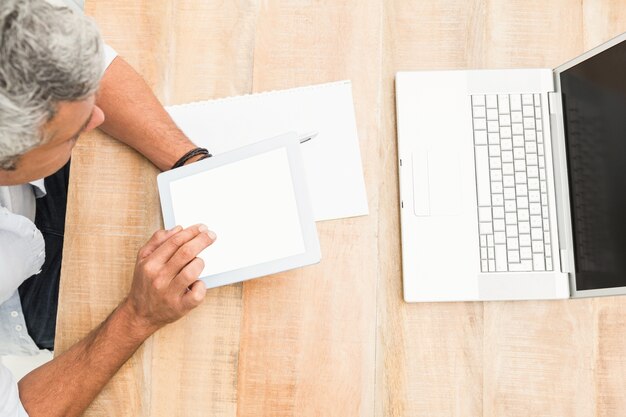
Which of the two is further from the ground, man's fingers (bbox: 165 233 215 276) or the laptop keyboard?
man's fingers (bbox: 165 233 215 276)

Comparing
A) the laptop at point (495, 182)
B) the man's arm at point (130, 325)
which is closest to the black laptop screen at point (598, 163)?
the laptop at point (495, 182)

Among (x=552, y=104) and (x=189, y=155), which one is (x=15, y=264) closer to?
(x=189, y=155)

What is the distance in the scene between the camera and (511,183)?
0.84 metres

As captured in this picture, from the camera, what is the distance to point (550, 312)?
0.84m

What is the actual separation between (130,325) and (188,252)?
163 mm

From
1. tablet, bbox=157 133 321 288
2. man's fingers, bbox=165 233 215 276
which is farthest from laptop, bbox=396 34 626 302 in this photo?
man's fingers, bbox=165 233 215 276

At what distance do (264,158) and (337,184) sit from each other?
0.15 m

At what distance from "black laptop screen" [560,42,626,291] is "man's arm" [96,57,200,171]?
59 cm

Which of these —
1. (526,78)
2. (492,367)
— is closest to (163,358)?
(492,367)

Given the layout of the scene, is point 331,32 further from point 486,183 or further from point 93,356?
point 93,356

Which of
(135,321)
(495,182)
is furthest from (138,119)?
(495,182)

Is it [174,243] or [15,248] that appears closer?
[174,243]

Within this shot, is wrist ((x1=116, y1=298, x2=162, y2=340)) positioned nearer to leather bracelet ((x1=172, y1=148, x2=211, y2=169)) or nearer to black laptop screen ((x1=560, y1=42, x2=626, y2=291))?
leather bracelet ((x1=172, y1=148, x2=211, y2=169))

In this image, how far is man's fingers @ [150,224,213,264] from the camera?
753 mm
